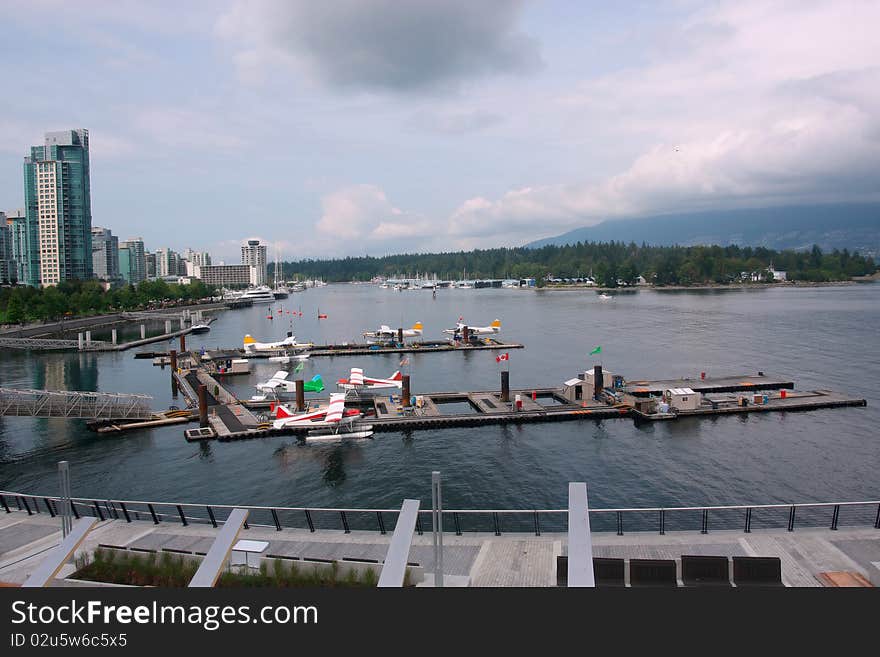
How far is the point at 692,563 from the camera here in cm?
1417

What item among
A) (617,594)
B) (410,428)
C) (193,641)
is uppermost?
(617,594)

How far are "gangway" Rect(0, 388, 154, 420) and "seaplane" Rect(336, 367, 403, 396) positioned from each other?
14553mm

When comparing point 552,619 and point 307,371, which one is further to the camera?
point 307,371

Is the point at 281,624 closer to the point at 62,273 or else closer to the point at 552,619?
the point at 552,619

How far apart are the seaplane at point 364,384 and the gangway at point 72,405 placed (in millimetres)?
14553

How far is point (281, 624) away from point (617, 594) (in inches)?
153

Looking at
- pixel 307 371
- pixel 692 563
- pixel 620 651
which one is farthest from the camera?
pixel 307 371

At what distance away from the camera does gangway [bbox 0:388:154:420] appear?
38.9 m

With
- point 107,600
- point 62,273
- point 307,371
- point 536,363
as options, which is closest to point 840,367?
point 536,363

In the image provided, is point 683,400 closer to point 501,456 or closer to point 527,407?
point 527,407

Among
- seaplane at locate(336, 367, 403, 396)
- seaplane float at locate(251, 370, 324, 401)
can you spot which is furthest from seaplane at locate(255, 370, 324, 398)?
seaplane at locate(336, 367, 403, 396)

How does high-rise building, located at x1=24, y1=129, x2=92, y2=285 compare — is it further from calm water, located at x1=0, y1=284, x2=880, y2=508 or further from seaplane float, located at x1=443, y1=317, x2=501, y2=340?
seaplane float, located at x1=443, y1=317, x2=501, y2=340

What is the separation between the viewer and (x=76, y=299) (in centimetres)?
12119

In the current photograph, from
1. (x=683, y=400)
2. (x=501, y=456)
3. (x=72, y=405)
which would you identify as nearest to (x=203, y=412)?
(x=72, y=405)
